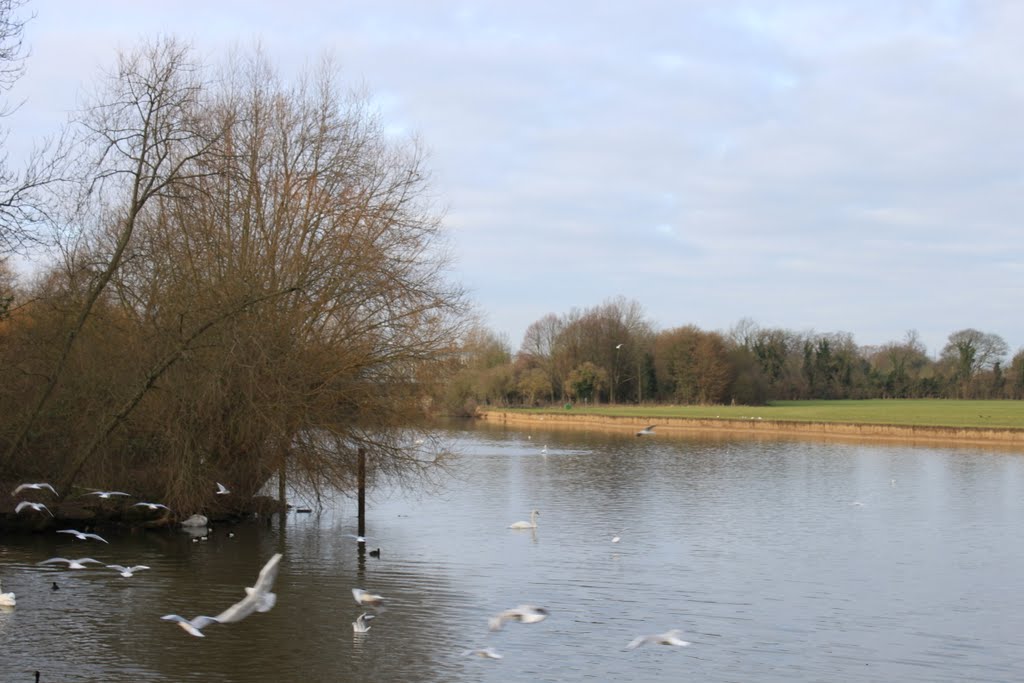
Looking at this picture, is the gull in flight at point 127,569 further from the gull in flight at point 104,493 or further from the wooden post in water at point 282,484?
the wooden post in water at point 282,484

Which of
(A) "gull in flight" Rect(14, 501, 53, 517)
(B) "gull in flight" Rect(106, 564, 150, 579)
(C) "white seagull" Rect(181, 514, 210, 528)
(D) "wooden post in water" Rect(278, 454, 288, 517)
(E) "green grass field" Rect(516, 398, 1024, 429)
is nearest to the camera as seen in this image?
(B) "gull in flight" Rect(106, 564, 150, 579)

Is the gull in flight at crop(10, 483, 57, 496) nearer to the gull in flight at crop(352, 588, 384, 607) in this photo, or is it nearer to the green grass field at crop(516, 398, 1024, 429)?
the gull in flight at crop(352, 588, 384, 607)

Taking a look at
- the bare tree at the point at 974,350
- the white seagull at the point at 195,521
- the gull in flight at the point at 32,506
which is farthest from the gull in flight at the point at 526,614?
the bare tree at the point at 974,350

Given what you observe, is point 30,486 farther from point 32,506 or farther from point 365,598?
point 365,598

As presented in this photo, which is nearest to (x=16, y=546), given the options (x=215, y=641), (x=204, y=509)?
(x=204, y=509)

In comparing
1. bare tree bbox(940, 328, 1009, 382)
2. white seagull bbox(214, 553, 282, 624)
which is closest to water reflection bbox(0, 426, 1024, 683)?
white seagull bbox(214, 553, 282, 624)

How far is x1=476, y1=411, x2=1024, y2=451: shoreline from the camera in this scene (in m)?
47.5

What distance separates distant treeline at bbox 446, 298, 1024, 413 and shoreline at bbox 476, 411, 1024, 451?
6.99m

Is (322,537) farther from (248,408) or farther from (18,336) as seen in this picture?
(18,336)

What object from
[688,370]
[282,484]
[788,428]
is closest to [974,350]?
[688,370]

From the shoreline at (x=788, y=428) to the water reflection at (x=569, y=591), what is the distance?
72.3ft

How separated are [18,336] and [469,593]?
456 inches

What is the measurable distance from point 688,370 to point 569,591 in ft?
235

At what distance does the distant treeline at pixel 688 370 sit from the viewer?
3369 inches
